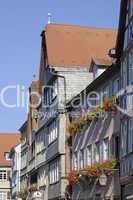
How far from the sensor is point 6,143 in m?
110

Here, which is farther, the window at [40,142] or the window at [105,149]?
the window at [40,142]

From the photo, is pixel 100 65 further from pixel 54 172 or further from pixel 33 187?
pixel 33 187

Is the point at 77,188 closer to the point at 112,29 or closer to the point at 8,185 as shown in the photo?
the point at 112,29

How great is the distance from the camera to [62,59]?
2023 inches

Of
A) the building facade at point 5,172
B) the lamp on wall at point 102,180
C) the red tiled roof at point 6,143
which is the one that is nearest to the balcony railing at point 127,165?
the lamp on wall at point 102,180

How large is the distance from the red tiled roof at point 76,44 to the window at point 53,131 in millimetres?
4814

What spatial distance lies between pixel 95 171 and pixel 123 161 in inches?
158

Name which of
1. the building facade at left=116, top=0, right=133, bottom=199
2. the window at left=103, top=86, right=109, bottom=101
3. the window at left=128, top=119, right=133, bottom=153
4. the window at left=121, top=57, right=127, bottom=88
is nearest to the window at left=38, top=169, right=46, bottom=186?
the window at left=103, top=86, right=109, bottom=101

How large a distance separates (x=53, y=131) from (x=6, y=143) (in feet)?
201

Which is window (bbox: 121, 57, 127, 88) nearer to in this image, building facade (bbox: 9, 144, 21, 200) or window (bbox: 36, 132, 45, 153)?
window (bbox: 36, 132, 45, 153)

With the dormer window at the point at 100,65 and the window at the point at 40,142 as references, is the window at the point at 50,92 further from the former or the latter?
the dormer window at the point at 100,65

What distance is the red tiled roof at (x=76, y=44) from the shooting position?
51.5 m

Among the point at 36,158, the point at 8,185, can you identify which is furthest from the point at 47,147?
the point at 8,185

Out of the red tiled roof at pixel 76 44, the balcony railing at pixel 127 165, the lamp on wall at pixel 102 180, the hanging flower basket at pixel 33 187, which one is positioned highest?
the red tiled roof at pixel 76 44
